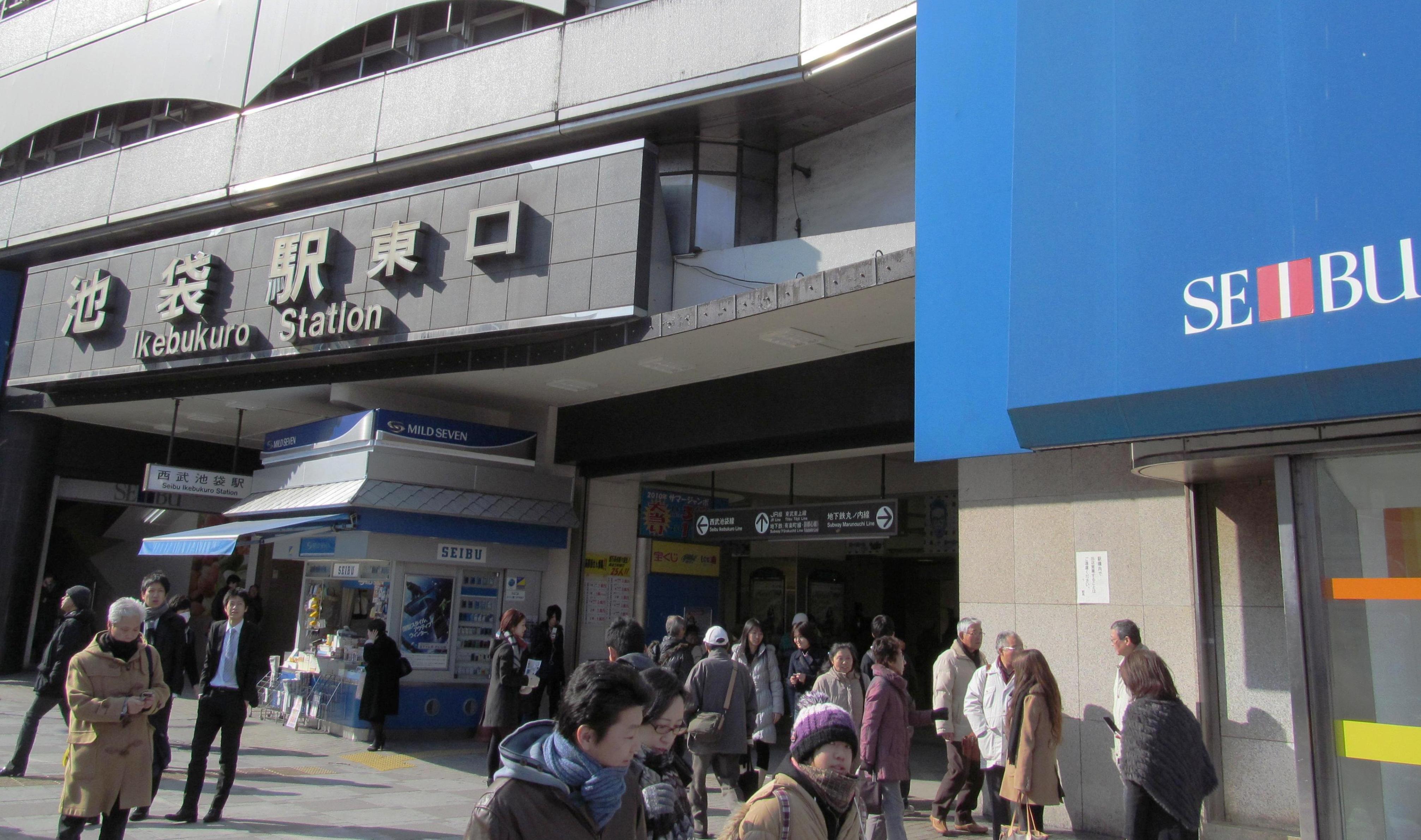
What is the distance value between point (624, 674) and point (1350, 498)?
5.02 m

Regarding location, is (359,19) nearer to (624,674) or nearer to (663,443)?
(663,443)

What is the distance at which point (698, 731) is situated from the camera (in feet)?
21.5

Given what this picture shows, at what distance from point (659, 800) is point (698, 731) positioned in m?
3.20

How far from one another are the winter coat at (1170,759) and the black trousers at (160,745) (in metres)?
7.09

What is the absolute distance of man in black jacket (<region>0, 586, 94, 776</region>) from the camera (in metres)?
8.74

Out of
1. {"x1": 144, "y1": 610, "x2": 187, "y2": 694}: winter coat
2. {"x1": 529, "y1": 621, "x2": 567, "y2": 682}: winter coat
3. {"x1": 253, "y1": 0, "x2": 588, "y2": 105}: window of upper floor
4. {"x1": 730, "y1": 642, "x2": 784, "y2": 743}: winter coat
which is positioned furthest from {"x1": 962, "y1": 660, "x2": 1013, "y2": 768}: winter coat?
{"x1": 253, "y1": 0, "x2": 588, "y2": 105}: window of upper floor

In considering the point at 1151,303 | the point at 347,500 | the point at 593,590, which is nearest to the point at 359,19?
the point at 347,500

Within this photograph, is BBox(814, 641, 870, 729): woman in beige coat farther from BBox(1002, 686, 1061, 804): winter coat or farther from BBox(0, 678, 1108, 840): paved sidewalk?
BBox(1002, 686, 1061, 804): winter coat

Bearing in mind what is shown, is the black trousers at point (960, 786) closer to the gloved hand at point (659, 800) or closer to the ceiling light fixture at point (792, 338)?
the ceiling light fixture at point (792, 338)

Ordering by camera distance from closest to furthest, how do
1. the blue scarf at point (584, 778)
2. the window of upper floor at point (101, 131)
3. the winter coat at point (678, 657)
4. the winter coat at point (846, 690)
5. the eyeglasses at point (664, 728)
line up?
1. the blue scarf at point (584, 778)
2. the eyeglasses at point (664, 728)
3. the winter coat at point (846, 690)
4. the winter coat at point (678, 657)
5. the window of upper floor at point (101, 131)

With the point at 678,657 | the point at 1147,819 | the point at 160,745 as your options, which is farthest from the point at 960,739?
the point at 160,745

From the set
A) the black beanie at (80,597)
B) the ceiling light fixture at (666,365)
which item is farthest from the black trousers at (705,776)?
the black beanie at (80,597)

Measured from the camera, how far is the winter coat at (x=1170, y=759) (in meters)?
5.12

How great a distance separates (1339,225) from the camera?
5.59 meters
